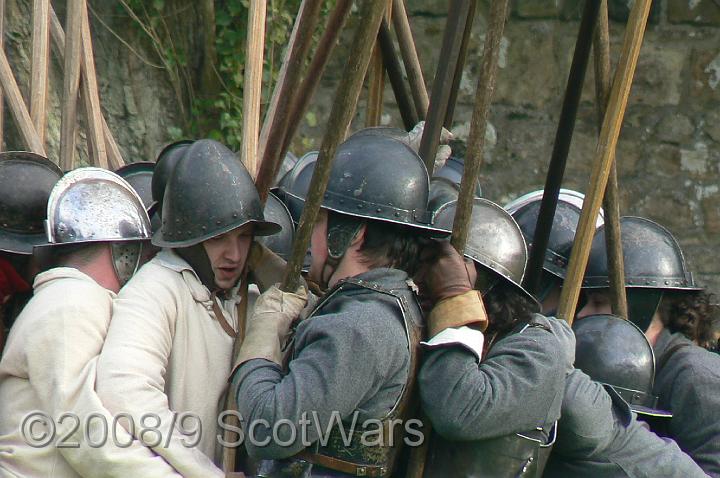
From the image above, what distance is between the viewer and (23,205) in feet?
12.7

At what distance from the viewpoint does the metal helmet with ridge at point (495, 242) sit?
3566 mm

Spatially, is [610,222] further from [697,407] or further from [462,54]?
[462,54]

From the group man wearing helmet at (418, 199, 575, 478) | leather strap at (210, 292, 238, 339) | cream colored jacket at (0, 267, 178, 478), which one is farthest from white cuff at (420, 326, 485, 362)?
cream colored jacket at (0, 267, 178, 478)

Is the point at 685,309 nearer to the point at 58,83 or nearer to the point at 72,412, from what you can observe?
the point at 72,412

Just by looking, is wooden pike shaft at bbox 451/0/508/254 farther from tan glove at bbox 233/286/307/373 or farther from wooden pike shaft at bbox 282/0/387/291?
tan glove at bbox 233/286/307/373

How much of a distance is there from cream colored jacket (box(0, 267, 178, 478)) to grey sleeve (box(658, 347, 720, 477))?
5.47 feet

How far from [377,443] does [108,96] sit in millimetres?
4020

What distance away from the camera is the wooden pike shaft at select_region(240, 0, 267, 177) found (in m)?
3.98

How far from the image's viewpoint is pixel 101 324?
330 cm

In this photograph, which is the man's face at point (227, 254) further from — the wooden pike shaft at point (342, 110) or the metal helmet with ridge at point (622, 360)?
the metal helmet with ridge at point (622, 360)

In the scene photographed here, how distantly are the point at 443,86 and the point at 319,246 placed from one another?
926 mm

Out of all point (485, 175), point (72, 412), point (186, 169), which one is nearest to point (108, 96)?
point (485, 175)

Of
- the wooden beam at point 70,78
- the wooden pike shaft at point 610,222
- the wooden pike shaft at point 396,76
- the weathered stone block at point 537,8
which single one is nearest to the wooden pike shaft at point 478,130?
the wooden pike shaft at point 610,222

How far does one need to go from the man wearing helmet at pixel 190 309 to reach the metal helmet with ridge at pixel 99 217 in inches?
4.6
